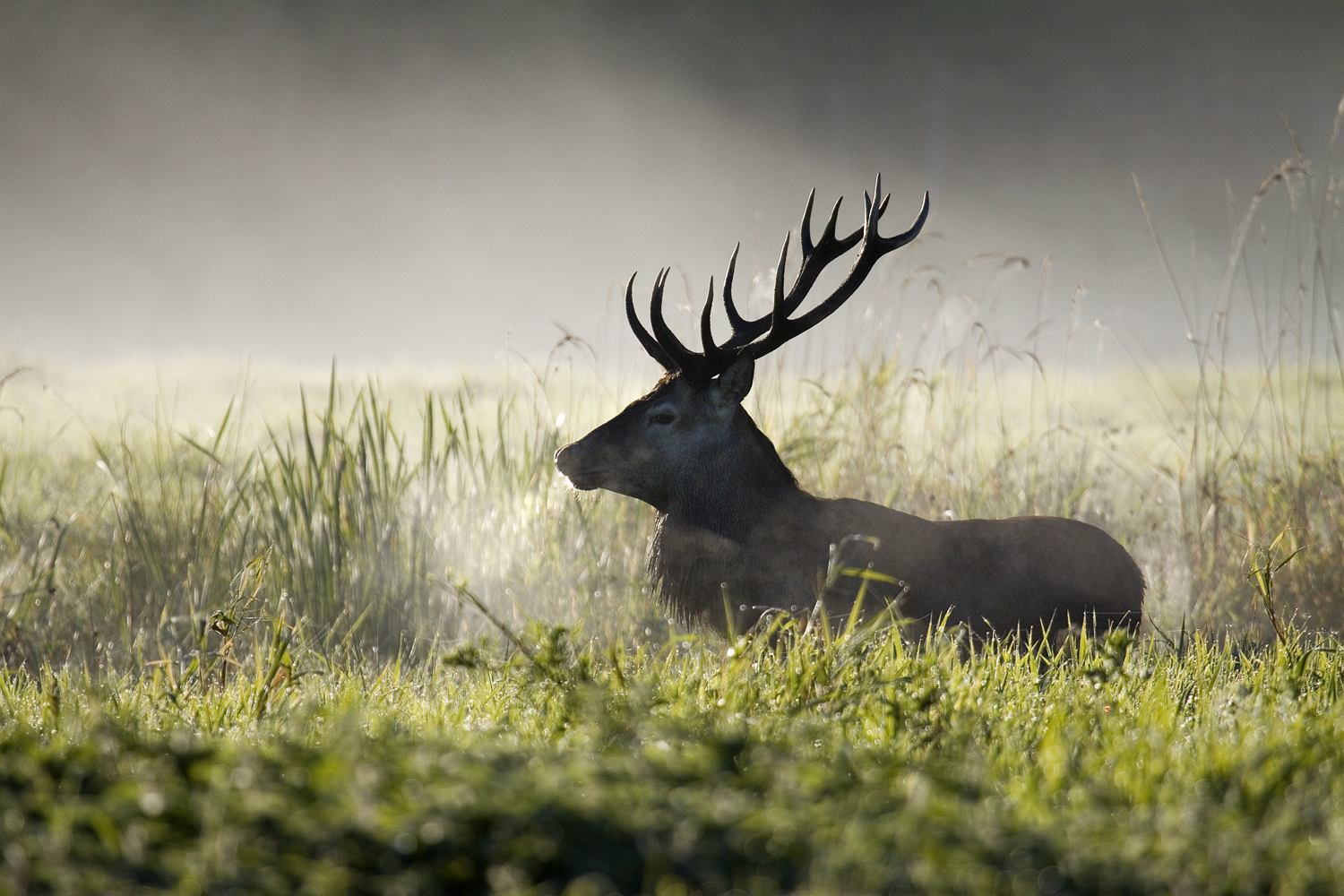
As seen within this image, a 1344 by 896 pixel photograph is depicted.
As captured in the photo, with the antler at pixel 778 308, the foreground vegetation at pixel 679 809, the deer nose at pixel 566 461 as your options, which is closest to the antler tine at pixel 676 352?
the antler at pixel 778 308

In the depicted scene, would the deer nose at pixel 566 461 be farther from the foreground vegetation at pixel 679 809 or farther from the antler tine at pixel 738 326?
the foreground vegetation at pixel 679 809

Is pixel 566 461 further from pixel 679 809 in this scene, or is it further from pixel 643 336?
pixel 679 809

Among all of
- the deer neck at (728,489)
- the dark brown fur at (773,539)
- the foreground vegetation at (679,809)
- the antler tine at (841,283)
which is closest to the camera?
the foreground vegetation at (679,809)

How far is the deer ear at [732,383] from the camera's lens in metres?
3.91

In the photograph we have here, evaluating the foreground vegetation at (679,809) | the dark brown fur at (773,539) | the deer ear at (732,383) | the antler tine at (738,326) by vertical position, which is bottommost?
the foreground vegetation at (679,809)

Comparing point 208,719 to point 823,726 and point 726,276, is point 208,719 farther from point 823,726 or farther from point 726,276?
point 726,276

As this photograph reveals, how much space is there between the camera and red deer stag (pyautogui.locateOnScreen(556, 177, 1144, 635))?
3785mm

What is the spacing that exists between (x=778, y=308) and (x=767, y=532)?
81 centimetres

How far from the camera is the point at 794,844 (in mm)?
1422

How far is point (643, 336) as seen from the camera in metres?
4.17

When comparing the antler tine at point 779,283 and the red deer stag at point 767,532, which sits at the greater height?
the antler tine at point 779,283

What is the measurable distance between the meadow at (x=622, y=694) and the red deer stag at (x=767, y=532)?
7.6 inches

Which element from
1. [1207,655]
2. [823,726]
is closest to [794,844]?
[823,726]

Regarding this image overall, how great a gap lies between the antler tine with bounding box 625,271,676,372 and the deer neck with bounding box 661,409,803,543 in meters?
0.40
